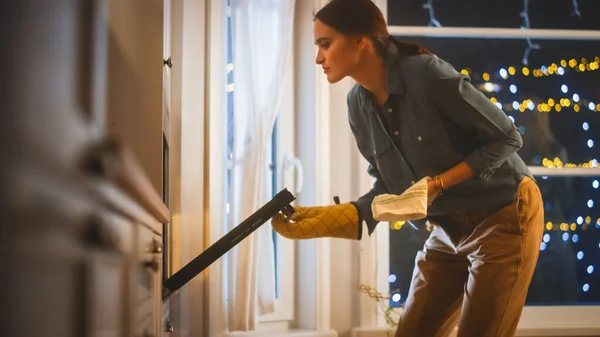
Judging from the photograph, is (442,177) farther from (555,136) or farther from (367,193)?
(555,136)

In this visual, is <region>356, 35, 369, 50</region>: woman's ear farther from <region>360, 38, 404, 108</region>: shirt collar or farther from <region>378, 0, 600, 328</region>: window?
<region>378, 0, 600, 328</region>: window

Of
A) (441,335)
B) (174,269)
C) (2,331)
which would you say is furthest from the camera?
(174,269)

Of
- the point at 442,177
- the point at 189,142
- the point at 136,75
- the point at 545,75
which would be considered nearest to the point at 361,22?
the point at 442,177

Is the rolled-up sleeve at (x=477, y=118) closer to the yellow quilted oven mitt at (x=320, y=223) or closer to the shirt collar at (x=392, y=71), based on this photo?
the shirt collar at (x=392, y=71)

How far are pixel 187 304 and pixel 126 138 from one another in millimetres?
1736

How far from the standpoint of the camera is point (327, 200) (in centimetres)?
238

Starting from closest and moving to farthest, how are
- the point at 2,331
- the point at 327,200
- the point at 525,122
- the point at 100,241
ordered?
1. the point at 2,331
2. the point at 100,241
3. the point at 327,200
4. the point at 525,122

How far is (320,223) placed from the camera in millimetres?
1550

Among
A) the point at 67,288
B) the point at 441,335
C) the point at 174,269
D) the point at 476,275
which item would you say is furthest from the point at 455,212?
the point at 67,288

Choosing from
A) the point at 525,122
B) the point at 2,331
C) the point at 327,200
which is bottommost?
the point at 2,331

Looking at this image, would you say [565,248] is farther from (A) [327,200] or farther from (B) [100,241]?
(B) [100,241]

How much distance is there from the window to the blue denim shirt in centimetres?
122

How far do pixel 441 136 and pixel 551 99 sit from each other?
1489 mm

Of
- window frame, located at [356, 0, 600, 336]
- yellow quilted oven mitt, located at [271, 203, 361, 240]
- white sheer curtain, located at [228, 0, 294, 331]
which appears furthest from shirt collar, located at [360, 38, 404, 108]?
window frame, located at [356, 0, 600, 336]
